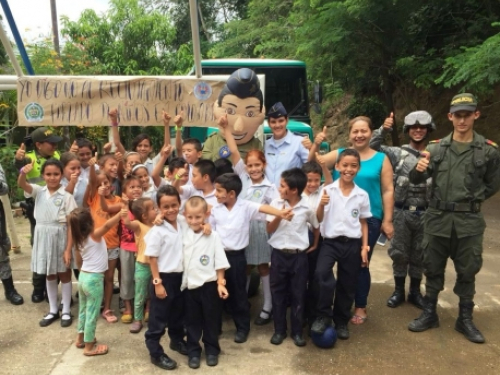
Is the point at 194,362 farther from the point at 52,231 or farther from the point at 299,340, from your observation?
the point at 52,231

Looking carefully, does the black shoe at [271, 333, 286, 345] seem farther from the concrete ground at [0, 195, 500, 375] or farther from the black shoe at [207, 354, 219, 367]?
the black shoe at [207, 354, 219, 367]

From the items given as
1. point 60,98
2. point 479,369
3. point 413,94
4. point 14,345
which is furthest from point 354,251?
point 413,94

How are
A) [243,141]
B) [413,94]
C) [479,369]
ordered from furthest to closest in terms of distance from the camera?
[413,94], [243,141], [479,369]

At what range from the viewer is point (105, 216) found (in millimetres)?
3811

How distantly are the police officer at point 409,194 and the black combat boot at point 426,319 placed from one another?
0.24m

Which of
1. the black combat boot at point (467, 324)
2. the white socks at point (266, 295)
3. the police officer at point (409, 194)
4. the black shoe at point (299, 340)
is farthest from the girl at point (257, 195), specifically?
the black combat boot at point (467, 324)

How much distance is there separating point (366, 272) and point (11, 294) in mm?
3340

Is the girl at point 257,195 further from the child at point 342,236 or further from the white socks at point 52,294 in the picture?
the white socks at point 52,294

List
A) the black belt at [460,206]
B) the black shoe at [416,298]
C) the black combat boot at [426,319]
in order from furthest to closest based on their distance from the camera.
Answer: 1. the black shoe at [416,298]
2. the black combat boot at [426,319]
3. the black belt at [460,206]

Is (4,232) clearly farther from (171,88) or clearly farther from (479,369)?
(479,369)

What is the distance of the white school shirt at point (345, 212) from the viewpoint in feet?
10.9

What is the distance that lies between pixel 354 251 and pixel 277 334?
89cm

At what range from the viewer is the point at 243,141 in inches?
165

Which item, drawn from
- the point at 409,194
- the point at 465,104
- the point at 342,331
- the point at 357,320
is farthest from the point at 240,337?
the point at 465,104
